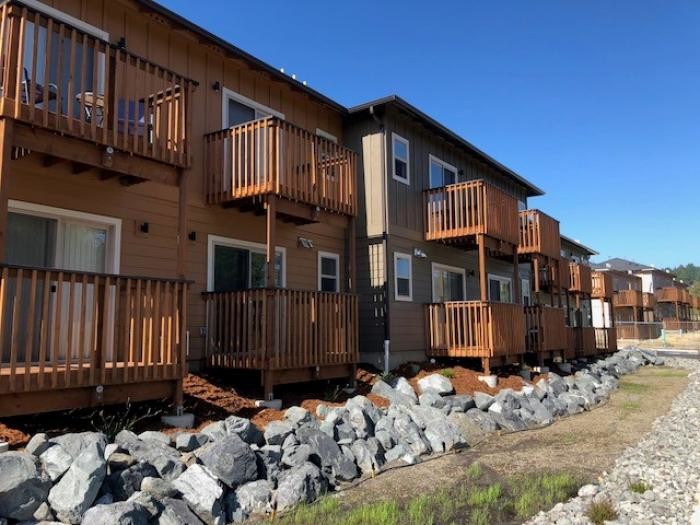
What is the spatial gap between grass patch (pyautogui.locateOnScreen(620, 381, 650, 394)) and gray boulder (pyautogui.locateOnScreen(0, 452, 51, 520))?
1447 centimetres

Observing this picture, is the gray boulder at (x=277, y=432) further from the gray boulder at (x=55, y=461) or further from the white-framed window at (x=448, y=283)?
the white-framed window at (x=448, y=283)

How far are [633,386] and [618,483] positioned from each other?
10949mm

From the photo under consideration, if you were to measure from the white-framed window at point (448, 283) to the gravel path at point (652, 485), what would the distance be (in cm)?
655

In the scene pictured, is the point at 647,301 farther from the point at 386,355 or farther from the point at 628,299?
the point at 386,355

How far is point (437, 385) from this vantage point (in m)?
10.8

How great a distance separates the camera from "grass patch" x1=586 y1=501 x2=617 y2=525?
5.25 m

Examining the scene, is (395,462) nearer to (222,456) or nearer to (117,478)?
(222,456)

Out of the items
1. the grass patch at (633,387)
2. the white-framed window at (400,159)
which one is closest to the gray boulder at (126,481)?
the white-framed window at (400,159)

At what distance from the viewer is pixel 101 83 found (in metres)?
8.23

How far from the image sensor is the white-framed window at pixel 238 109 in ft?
33.8

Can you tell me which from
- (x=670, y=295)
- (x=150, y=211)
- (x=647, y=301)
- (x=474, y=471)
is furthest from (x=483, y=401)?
(x=670, y=295)

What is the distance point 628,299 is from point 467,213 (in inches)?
1427

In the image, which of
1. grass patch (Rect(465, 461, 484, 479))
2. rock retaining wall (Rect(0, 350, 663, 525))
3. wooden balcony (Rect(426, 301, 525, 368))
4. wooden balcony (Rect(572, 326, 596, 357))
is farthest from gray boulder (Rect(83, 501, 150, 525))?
wooden balcony (Rect(572, 326, 596, 357))

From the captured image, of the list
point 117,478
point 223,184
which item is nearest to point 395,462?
point 117,478
